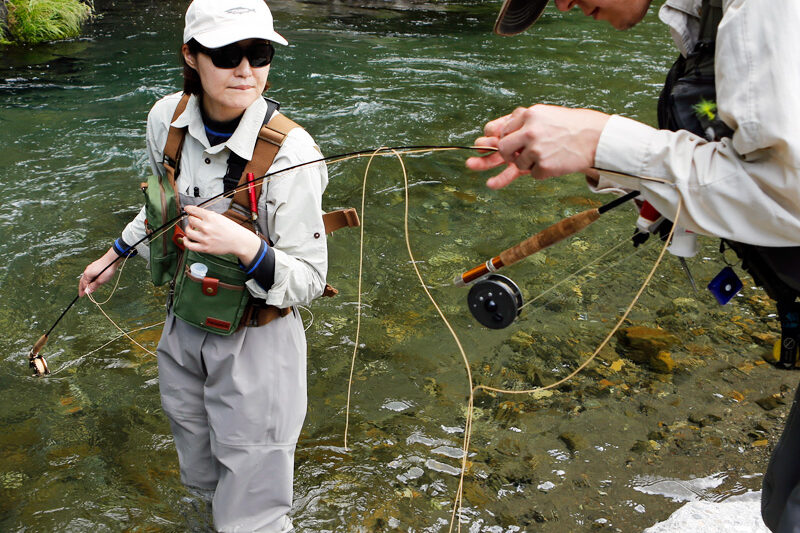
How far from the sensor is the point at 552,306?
5320 mm

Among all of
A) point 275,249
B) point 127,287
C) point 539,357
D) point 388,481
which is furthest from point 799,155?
point 127,287

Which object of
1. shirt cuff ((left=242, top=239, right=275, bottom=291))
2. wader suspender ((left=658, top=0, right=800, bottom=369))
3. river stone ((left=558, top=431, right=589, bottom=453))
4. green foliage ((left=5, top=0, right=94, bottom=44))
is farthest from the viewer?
green foliage ((left=5, top=0, right=94, bottom=44))

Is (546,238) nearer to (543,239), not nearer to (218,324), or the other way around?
(543,239)

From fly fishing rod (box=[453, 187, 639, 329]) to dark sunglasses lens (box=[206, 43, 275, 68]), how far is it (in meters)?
1.05

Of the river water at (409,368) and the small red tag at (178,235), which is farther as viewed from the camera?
the river water at (409,368)

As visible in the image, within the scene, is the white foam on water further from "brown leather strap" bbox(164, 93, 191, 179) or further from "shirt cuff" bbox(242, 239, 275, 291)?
"brown leather strap" bbox(164, 93, 191, 179)

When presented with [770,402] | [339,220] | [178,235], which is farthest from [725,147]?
[770,402]

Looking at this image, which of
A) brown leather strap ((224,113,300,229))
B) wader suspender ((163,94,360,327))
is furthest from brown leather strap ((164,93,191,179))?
brown leather strap ((224,113,300,229))

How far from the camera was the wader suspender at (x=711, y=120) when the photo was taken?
1.89 metres

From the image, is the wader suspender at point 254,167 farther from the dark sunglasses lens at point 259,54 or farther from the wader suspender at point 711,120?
the wader suspender at point 711,120

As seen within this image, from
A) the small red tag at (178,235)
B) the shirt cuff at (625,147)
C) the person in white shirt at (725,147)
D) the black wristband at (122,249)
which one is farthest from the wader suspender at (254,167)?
the shirt cuff at (625,147)

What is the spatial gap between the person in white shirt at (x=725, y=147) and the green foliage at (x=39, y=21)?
12878 millimetres

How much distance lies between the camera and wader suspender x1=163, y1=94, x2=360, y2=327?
2553 mm

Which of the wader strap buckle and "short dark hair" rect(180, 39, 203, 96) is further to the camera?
"short dark hair" rect(180, 39, 203, 96)
